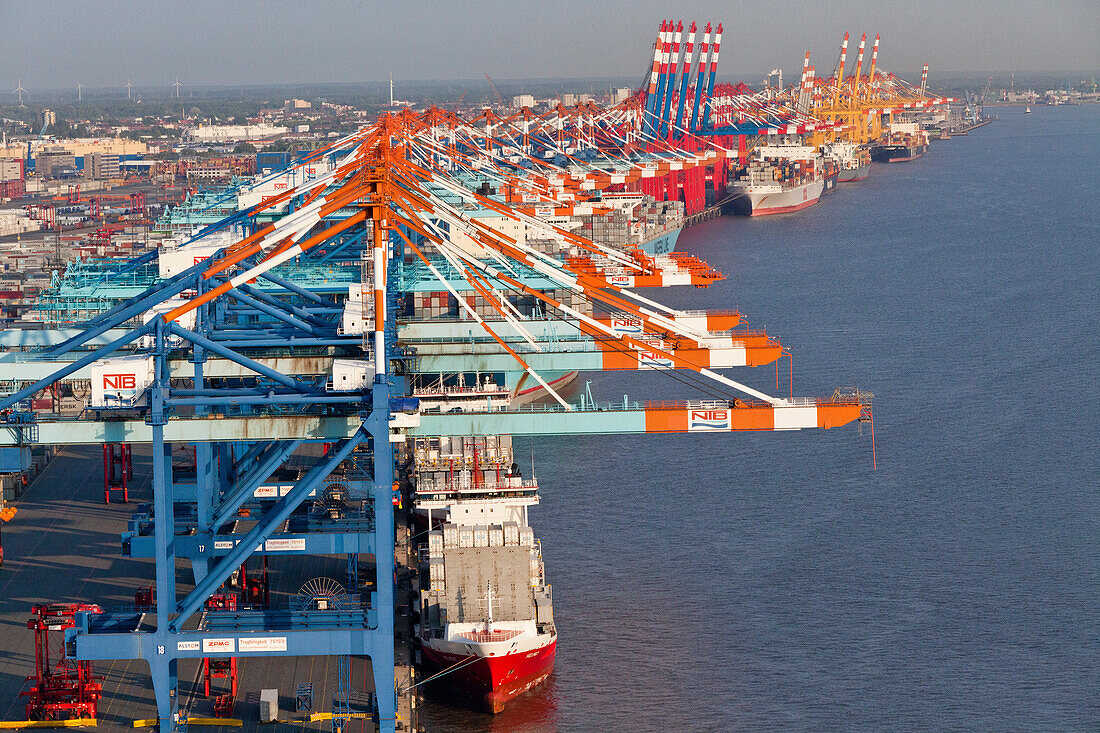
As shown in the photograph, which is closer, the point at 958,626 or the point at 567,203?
the point at 958,626

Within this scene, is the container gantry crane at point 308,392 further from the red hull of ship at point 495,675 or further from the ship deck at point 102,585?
the red hull of ship at point 495,675

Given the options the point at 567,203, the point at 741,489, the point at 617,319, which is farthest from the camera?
the point at 567,203

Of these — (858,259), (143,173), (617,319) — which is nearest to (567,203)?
(858,259)

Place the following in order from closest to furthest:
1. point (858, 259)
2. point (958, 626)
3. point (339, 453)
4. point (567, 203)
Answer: point (339, 453), point (958, 626), point (567, 203), point (858, 259)

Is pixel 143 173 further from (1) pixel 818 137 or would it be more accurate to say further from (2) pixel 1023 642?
(2) pixel 1023 642

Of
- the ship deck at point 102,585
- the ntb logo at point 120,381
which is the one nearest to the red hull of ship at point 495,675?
the ship deck at point 102,585

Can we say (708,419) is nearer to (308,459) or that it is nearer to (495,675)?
(495,675)

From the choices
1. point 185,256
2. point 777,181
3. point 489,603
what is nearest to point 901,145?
point 777,181

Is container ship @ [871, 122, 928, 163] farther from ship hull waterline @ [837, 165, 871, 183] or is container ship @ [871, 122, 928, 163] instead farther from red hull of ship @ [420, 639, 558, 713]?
red hull of ship @ [420, 639, 558, 713]
